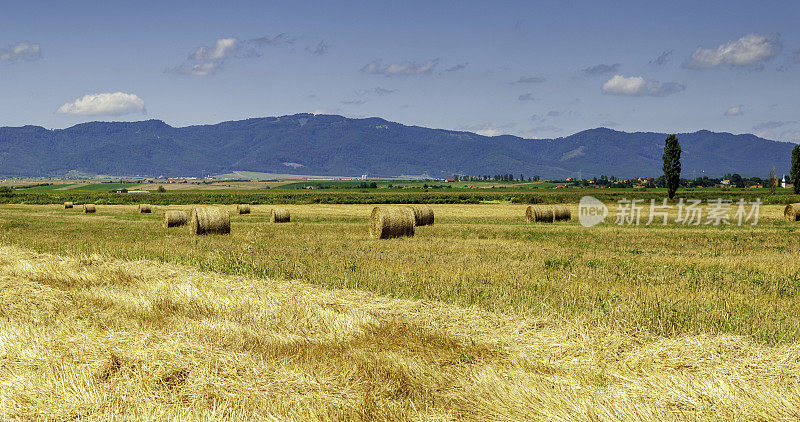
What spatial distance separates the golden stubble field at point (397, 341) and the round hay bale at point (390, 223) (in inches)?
398

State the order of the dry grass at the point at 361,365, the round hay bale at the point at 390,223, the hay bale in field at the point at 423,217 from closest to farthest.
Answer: the dry grass at the point at 361,365 < the round hay bale at the point at 390,223 < the hay bale in field at the point at 423,217

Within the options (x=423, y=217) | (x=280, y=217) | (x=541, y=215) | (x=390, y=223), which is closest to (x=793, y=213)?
(x=541, y=215)

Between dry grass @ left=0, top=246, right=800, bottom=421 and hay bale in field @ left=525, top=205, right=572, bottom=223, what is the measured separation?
99.0ft

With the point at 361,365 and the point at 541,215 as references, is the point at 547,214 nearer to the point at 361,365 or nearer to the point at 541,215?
the point at 541,215

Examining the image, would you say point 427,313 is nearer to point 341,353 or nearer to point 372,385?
point 341,353

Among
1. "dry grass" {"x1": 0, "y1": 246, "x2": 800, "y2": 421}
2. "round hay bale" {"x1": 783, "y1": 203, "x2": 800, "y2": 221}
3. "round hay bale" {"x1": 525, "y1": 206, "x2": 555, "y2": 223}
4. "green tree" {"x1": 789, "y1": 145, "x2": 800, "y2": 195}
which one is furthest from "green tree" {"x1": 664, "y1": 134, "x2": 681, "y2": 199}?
"dry grass" {"x1": 0, "y1": 246, "x2": 800, "y2": 421}

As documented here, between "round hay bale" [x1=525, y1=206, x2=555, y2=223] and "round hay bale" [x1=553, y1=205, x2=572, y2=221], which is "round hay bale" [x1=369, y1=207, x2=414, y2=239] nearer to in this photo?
"round hay bale" [x1=525, y1=206, x2=555, y2=223]

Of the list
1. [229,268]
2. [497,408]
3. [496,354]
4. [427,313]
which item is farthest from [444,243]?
[497,408]

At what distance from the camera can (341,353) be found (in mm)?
7527

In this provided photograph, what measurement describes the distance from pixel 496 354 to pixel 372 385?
1.89 m

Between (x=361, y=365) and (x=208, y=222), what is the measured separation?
73.3 ft

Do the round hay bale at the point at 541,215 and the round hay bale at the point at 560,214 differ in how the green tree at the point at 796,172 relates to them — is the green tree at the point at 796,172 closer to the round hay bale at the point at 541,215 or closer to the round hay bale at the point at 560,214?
the round hay bale at the point at 560,214

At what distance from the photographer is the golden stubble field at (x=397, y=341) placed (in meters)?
5.88

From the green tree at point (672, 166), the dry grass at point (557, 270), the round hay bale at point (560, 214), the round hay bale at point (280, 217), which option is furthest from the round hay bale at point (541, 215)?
the green tree at point (672, 166)
